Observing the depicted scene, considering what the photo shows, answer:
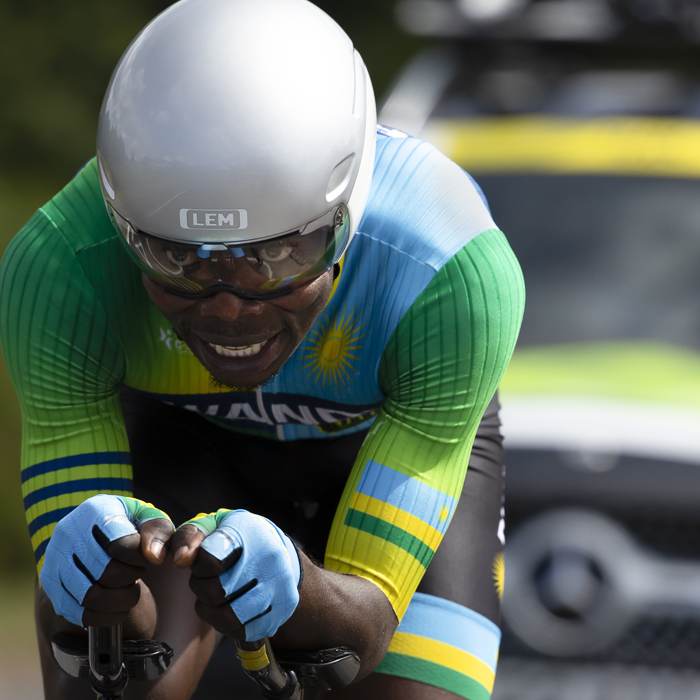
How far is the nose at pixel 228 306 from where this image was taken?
6.66ft

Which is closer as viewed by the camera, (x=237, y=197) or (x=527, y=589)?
(x=237, y=197)

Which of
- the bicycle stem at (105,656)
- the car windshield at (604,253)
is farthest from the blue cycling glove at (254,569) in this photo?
the car windshield at (604,253)

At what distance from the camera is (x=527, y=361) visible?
4.12 metres

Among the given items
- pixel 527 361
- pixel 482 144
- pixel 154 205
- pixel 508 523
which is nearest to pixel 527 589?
pixel 508 523

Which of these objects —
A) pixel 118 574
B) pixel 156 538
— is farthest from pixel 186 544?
pixel 118 574

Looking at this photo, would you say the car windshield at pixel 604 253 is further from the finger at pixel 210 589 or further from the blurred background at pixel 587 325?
the finger at pixel 210 589

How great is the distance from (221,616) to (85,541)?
24 centimetres

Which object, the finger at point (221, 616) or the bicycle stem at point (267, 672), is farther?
the bicycle stem at point (267, 672)

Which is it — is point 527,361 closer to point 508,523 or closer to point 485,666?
point 508,523

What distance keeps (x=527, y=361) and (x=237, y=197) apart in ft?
7.74

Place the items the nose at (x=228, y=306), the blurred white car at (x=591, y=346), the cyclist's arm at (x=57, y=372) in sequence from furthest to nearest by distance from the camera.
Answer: the blurred white car at (x=591, y=346)
the cyclist's arm at (x=57, y=372)
the nose at (x=228, y=306)

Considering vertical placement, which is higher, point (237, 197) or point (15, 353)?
point (237, 197)

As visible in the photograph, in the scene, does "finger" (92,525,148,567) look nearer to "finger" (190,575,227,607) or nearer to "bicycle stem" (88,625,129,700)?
"finger" (190,575,227,607)

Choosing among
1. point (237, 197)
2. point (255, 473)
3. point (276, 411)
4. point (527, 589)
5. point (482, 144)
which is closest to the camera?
point (237, 197)
